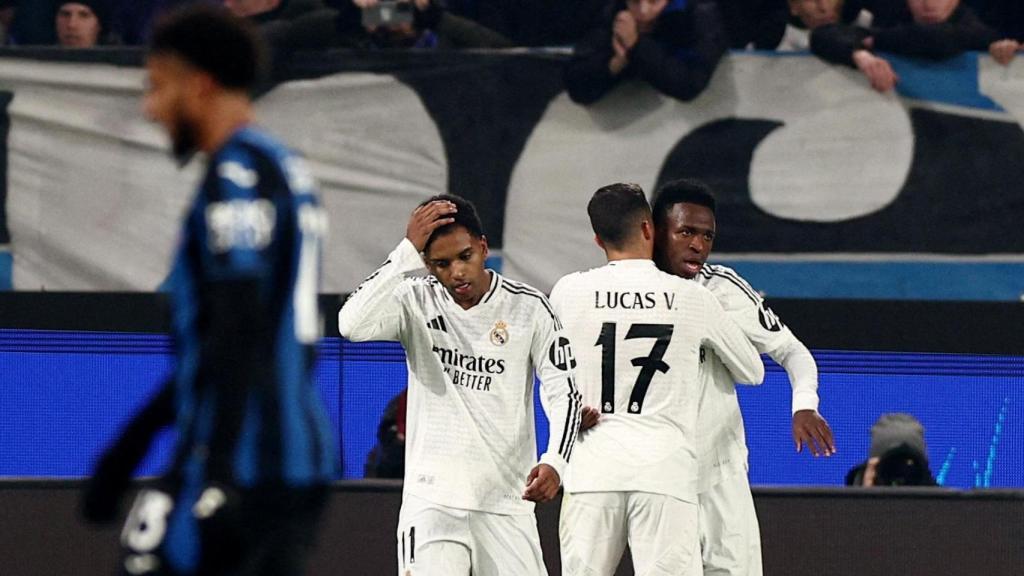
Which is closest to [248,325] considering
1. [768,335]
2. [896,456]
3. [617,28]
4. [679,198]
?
[679,198]

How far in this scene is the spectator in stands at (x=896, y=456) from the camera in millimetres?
7719

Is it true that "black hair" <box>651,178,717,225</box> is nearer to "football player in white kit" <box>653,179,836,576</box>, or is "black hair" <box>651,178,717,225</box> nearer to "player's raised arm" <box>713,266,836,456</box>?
"football player in white kit" <box>653,179,836,576</box>

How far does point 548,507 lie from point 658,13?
274 cm

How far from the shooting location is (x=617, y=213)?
6031 mm

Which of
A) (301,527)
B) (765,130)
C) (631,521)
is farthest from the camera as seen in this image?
(765,130)

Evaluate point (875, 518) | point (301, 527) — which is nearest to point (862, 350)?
point (875, 518)

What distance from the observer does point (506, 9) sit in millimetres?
9195

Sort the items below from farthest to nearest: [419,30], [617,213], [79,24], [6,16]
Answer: [6,16] < [79,24] < [419,30] < [617,213]

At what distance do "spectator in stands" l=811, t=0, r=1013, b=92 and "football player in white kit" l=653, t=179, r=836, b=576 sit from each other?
7.36ft

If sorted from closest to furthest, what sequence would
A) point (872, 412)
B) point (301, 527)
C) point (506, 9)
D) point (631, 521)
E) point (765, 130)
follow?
1. point (301, 527)
2. point (631, 521)
3. point (872, 412)
4. point (765, 130)
5. point (506, 9)

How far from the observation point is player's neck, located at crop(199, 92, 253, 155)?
3.25m

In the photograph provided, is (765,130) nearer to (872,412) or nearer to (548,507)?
(872,412)

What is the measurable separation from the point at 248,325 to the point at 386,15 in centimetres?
598

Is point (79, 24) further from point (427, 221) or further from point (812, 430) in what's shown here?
point (812, 430)
